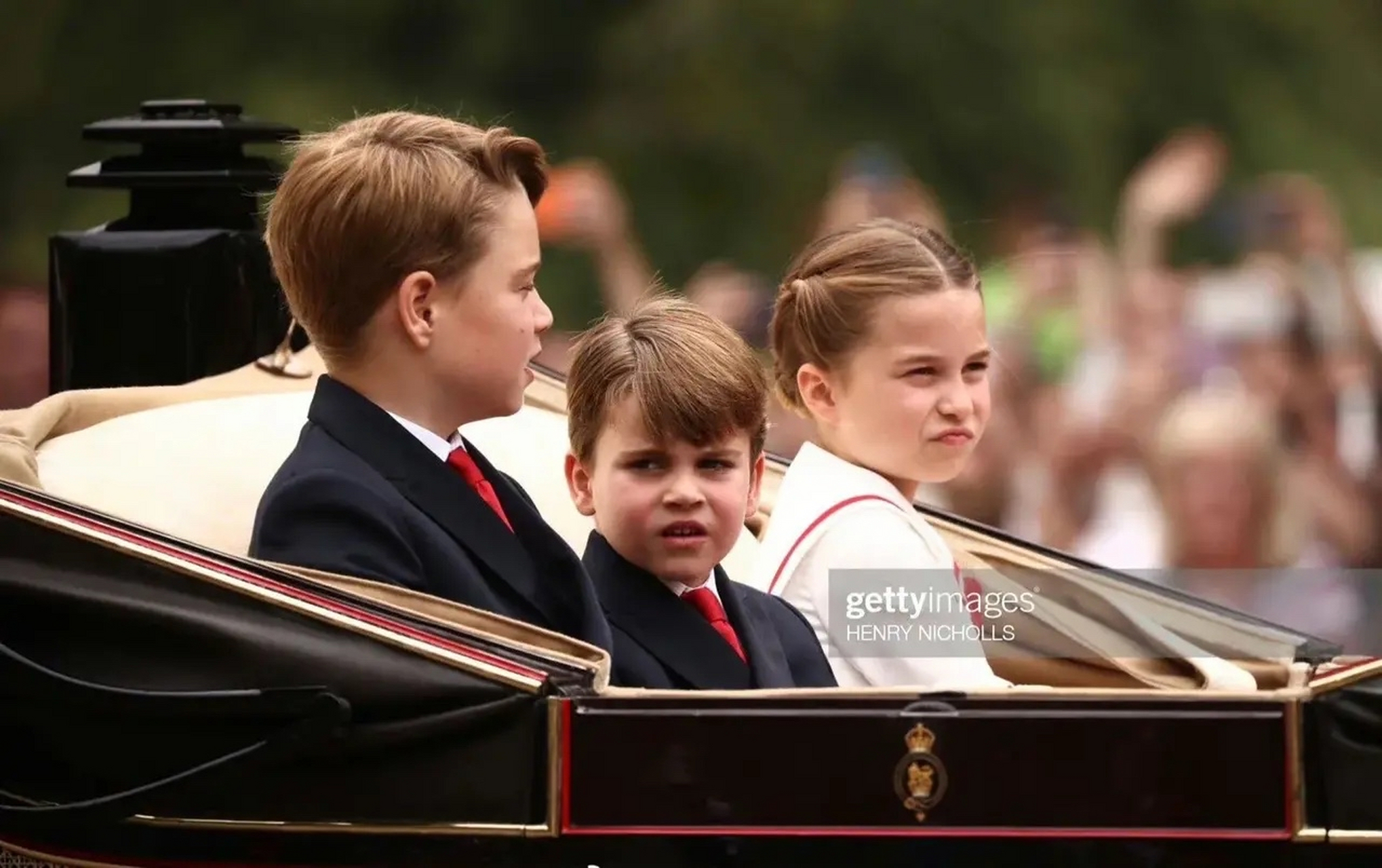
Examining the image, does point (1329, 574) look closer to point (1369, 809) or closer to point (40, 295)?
point (1369, 809)

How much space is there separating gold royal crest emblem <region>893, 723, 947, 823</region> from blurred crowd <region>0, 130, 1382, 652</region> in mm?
757

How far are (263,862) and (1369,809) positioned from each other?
0.80m

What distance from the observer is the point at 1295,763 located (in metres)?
1.68

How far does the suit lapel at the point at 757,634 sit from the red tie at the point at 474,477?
0.65ft

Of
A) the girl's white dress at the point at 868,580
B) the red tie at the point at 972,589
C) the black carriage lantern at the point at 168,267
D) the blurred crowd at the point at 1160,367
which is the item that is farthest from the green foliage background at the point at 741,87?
the girl's white dress at the point at 868,580

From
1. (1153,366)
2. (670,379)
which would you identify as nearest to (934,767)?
(670,379)

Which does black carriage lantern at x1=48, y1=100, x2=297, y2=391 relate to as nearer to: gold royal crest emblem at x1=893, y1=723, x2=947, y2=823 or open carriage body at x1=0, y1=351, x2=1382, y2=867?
open carriage body at x1=0, y1=351, x2=1382, y2=867

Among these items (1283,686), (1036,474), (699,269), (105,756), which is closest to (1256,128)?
(699,269)

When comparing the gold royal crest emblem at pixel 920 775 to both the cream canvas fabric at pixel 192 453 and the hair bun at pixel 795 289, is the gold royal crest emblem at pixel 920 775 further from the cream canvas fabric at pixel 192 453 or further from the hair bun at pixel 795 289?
the cream canvas fabric at pixel 192 453

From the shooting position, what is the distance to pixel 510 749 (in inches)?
67.9

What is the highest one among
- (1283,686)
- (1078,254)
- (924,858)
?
(1078,254)

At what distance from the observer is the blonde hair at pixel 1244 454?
266 centimetres

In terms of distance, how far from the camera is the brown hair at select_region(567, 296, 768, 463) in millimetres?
1974

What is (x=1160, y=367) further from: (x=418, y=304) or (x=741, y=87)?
A: (x=418, y=304)
